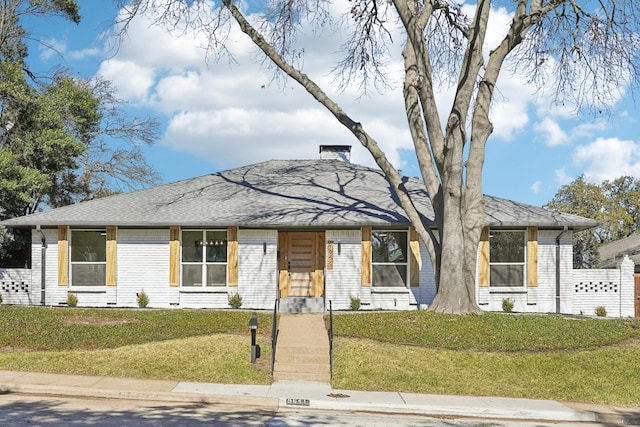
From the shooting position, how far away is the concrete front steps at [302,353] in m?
13.0

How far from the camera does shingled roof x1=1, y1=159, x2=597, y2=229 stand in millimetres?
20797

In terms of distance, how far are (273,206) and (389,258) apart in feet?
14.0

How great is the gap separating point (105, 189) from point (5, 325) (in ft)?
80.6

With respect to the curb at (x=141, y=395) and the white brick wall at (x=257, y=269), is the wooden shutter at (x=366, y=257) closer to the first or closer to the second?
the white brick wall at (x=257, y=269)

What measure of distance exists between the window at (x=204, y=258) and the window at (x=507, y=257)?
8.92 metres

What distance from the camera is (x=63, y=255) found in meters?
21.1

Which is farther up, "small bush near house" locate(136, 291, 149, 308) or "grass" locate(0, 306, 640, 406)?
"small bush near house" locate(136, 291, 149, 308)

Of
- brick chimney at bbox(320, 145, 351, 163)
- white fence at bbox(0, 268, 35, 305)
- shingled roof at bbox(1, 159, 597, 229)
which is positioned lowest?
white fence at bbox(0, 268, 35, 305)

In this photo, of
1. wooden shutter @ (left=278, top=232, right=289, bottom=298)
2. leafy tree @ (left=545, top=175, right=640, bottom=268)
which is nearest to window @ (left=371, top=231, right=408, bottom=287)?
wooden shutter @ (left=278, top=232, right=289, bottom=298)

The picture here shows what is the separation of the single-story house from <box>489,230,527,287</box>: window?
33 mm

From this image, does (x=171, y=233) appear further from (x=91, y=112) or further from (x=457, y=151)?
(x=91, y=112)

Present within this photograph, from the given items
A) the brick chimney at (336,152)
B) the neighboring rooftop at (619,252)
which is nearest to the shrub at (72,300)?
the brick chimney at (336,152)

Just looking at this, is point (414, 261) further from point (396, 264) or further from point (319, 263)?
point (319, 263)

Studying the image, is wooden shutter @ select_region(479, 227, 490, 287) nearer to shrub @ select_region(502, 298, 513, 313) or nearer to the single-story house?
the single-story house
